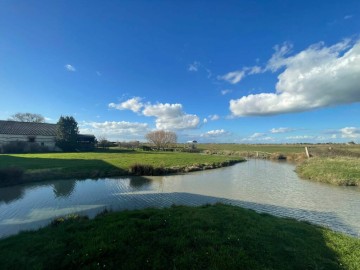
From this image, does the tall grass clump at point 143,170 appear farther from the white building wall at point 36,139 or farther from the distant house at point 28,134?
the white building wall at point 36,139

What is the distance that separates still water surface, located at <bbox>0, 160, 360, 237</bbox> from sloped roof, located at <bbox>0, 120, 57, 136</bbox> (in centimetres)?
3880

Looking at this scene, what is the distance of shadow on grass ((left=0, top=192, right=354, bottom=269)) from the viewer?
5.44 meters

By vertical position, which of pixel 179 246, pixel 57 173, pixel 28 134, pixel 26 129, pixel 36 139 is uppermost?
pixel 26 129

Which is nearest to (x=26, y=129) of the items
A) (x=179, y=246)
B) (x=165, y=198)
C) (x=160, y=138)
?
(x=160, y=138)

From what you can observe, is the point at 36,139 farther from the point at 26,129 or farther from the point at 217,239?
the point at 217,239

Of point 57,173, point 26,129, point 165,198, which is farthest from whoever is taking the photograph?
point 26,129

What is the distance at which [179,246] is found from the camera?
595 centimetres

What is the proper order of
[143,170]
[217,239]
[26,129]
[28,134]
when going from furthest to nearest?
[26,129] < [28,134] < [143,170] < [217,239]

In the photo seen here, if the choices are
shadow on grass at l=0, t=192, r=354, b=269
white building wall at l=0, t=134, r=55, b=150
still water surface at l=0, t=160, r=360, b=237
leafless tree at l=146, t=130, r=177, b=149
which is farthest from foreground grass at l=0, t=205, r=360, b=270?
leafless tree at l=146, t=130, r=177, b=149

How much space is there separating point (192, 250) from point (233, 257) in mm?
994

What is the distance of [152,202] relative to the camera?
13.6m

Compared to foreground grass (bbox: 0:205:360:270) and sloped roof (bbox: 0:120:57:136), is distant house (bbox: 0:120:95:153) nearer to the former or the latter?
sloped roof (bbox: 0:120:57:136)

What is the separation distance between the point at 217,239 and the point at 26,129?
57690 millimetres

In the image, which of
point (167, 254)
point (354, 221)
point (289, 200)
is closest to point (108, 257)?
point (167, 254)
